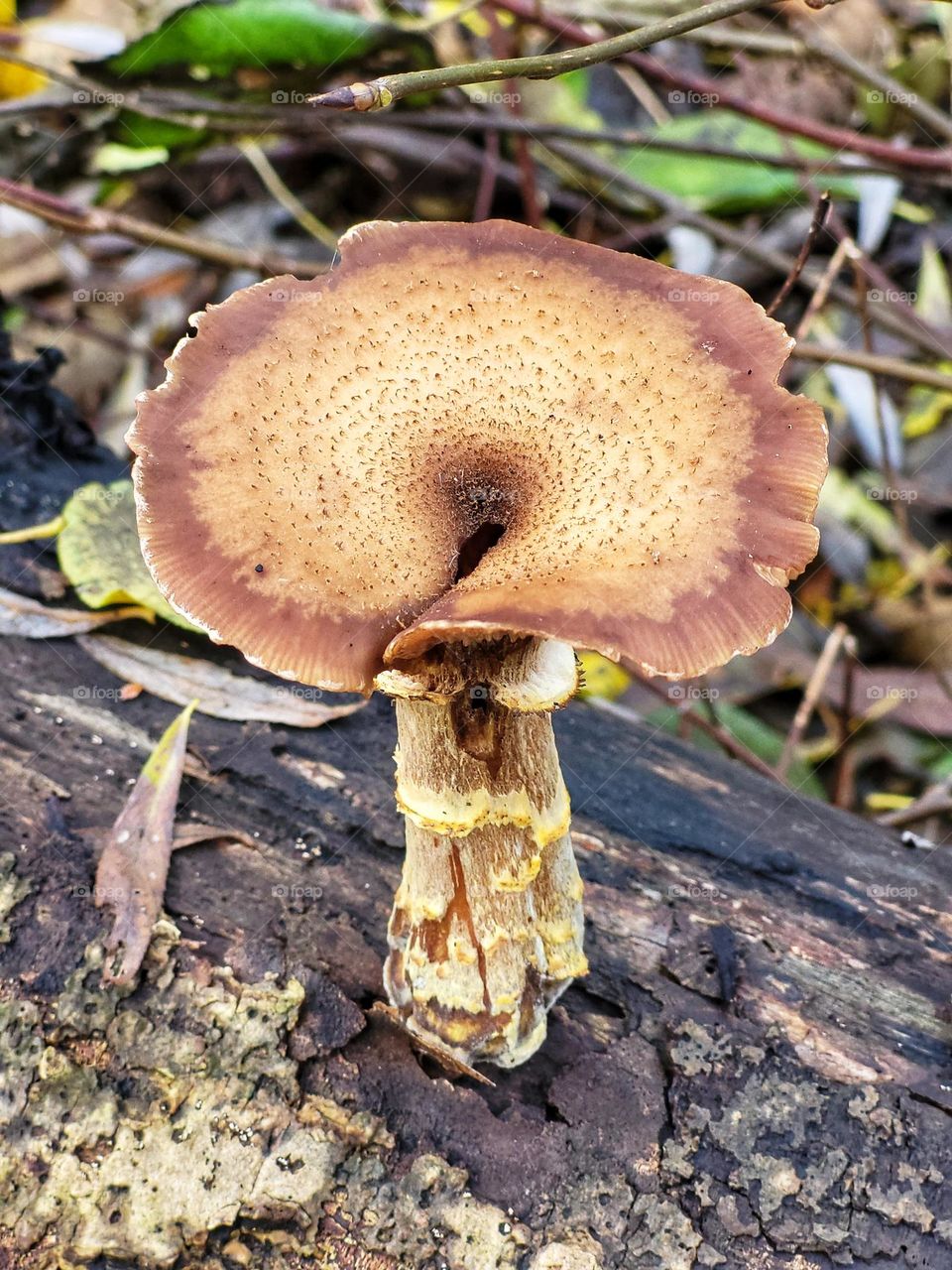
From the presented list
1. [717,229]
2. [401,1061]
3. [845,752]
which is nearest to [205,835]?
[401,1061]

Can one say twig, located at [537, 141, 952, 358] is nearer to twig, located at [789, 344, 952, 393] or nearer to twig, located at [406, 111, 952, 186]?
twig, located at [406, 111, 952, 186]

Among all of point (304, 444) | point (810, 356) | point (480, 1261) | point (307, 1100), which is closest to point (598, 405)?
point (304, 444)

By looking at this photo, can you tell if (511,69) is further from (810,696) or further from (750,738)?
(750,738)

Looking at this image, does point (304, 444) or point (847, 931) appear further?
point (847, 931)

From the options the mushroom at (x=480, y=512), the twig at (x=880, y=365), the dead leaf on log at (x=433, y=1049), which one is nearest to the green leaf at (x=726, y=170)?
the twig at (x=880, y=365)

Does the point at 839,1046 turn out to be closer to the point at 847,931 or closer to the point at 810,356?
the point at 847,931

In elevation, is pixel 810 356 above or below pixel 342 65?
below
